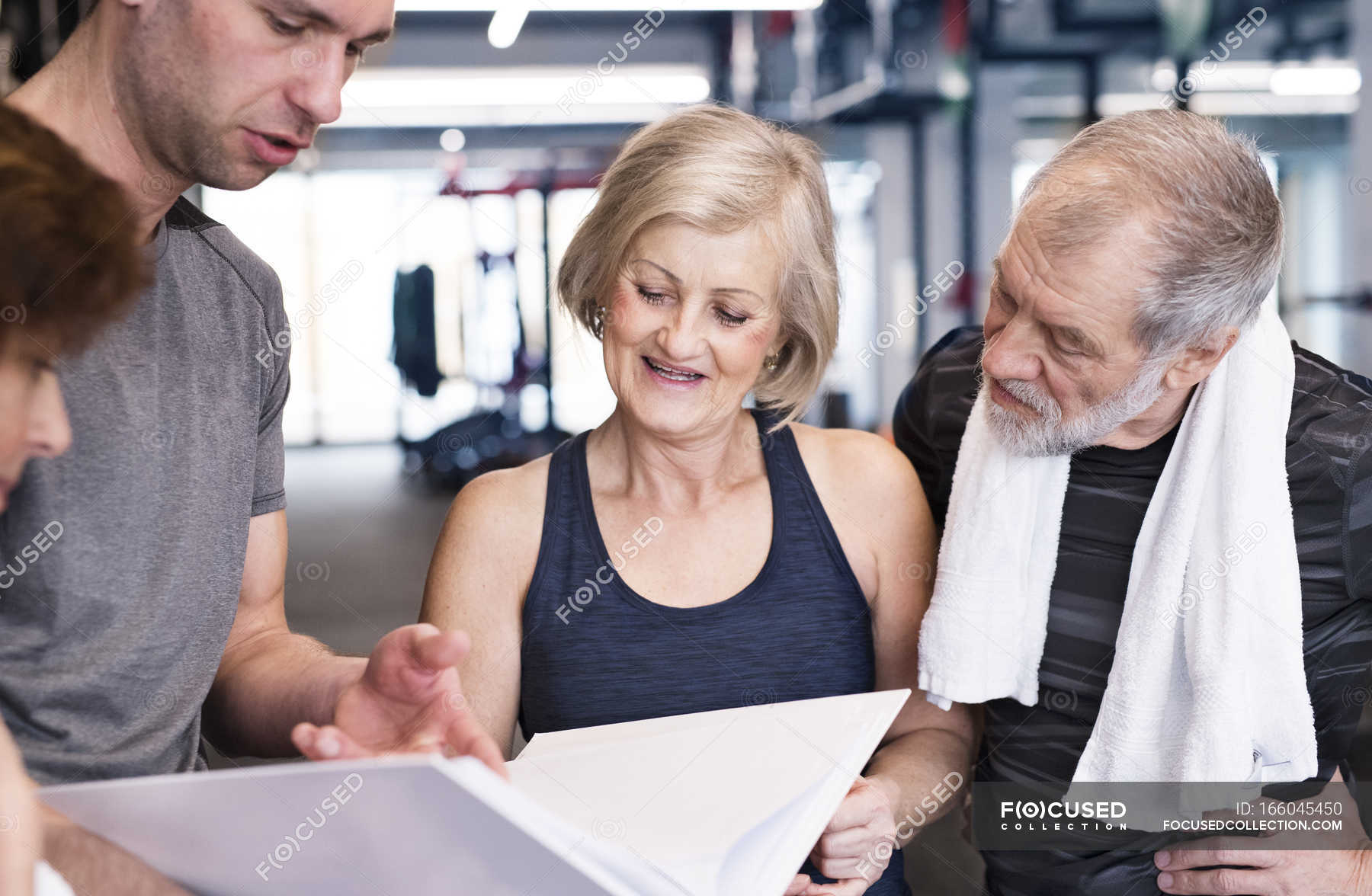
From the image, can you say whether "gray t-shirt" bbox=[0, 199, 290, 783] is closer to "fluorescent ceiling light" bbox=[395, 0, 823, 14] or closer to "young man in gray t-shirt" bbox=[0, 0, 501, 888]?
"young man in gray t-shirt" bbox=[0, 0, 501, 888]

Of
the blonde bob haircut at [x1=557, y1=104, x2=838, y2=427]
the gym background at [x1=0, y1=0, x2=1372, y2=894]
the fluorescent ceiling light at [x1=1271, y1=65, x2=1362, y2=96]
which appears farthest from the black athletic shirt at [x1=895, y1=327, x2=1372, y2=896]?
the fluorescent ceiling light at [x1=1271, y1=65, x2=1362, y2=96]

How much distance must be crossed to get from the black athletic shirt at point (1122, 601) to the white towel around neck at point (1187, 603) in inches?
1.3

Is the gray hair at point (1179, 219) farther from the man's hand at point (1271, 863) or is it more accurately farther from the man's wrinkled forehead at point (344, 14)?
the man's wrinkled forehead at point (344, 14)

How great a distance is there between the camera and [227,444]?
1.16 m

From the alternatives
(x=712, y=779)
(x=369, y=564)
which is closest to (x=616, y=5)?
(x=369, y=564)

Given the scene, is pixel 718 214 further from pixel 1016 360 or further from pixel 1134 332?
pixel 1134 332

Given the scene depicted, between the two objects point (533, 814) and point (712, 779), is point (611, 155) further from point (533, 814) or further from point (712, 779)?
point (533, 814)

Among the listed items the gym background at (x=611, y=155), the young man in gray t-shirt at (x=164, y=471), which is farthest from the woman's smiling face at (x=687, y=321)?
the gym background at (x=611, y=155)

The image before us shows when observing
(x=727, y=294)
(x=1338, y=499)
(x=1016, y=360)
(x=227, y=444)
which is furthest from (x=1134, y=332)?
(x=227, y=444)

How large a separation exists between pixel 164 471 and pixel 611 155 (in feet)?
16.4

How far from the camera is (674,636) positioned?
144cm

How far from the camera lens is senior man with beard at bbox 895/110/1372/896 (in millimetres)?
1315

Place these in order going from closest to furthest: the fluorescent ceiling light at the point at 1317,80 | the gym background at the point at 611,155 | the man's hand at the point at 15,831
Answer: the man's hand at the point at 15,831 < the fluorescent ceiling light at the point at 1317,80 < the gym background at the point at 611,155

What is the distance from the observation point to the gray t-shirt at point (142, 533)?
99 cm
